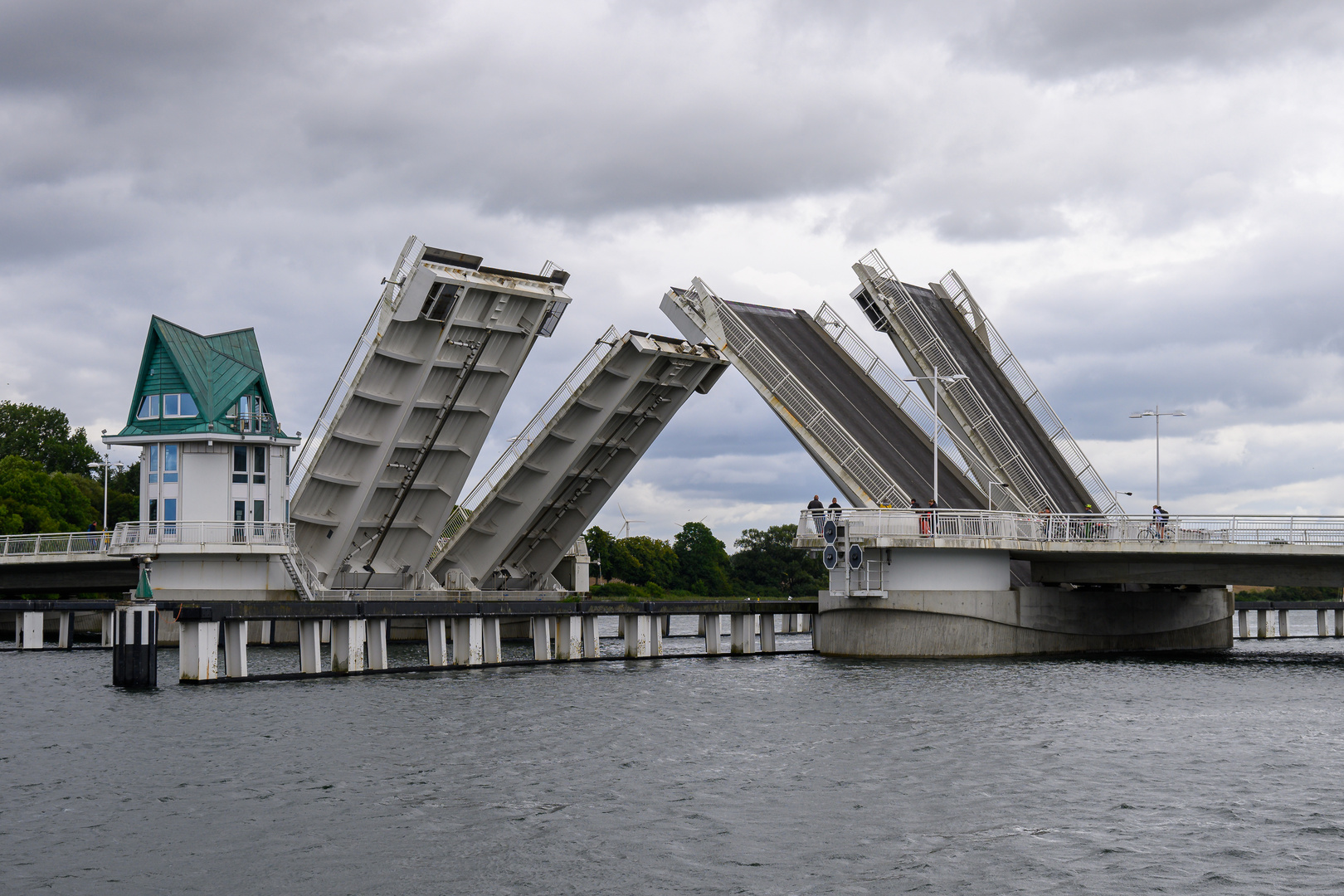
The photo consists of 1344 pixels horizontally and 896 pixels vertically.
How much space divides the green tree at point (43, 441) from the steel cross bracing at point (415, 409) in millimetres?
46219

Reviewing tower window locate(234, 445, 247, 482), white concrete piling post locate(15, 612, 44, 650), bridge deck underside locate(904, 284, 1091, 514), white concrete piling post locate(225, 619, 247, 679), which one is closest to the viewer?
white concrete piling post locate(225, 619, 247, 679)

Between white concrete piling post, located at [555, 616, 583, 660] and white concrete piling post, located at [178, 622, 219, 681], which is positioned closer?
white concrete piling post, located at [178, 622, 219, 681]

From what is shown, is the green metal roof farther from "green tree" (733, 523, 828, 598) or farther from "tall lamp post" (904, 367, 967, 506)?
"green tree" (733, 523, 828, 598)

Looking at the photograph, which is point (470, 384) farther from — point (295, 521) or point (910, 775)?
point (910, 775)

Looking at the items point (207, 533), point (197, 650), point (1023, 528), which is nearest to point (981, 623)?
point (1023, 528)

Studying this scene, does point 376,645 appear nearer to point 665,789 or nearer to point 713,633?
point 713,633

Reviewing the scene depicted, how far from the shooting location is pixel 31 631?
38.6m

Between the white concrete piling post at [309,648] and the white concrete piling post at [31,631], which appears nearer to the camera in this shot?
the white concrete piling post at [309,648]

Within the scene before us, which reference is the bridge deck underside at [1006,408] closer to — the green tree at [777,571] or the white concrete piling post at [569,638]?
the white concrete piling post at [569,638]

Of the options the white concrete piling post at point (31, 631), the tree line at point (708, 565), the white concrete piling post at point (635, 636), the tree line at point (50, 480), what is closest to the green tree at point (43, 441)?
the tree line at point (50, 480)

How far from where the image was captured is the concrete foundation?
34.2m

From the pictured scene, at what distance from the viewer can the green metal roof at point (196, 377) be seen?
121ft

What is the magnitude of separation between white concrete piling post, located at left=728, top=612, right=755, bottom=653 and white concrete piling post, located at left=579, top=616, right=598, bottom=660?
4857 millimetres

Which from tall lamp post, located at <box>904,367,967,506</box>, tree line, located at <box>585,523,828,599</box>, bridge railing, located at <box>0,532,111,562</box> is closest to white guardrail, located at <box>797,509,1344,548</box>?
tall lamp post, located at <box>904,367,967,506</box>
